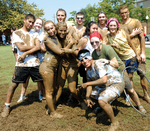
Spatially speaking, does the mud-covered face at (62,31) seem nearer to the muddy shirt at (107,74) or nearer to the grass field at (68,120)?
the muddy shirt at (107,74)

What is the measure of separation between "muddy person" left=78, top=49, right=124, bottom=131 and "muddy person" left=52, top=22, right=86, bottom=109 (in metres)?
0.61

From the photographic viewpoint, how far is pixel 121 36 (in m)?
4.34

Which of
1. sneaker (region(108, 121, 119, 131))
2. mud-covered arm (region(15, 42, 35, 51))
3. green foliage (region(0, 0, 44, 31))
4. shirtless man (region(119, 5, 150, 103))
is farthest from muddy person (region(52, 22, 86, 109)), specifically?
green foliage (region(0, 0, 44, 31))

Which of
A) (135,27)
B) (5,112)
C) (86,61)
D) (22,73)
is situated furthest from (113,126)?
(135,27)

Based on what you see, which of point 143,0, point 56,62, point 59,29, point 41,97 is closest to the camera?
point 59,29

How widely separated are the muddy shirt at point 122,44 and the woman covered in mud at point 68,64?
3.37 ft

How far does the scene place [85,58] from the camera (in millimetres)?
3576

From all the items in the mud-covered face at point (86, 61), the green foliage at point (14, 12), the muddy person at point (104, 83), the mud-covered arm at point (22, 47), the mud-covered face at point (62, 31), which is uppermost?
the green foliage at point (14, 12)

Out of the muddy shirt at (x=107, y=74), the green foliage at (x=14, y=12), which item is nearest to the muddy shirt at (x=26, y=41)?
the muddy shirt at (x=107, y=74)

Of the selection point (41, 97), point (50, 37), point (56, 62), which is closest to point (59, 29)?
point (50, 37)

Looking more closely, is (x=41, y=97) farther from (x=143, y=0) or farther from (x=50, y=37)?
(x=143, y=0)

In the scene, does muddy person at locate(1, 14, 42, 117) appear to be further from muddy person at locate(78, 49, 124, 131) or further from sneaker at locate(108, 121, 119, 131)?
sneaker at locate(108, 121, 119, 131)

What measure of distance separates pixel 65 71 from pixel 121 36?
174 centimetres

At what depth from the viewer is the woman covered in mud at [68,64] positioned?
13.0 ft
